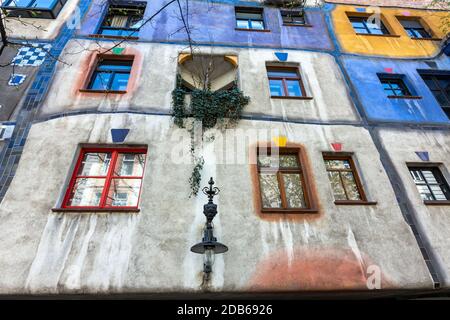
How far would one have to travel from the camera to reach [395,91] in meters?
9.18

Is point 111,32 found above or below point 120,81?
above

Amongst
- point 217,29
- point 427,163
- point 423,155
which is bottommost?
point 427,163

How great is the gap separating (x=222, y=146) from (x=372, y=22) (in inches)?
388

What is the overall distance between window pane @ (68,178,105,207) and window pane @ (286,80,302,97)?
6.31m

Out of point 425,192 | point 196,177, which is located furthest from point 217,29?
point 425,192

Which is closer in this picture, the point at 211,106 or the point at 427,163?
the point at 427,163

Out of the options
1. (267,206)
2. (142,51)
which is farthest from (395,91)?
(142,51)

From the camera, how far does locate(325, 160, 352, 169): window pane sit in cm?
709

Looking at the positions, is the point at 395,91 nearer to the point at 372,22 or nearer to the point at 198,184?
the point at 372,22

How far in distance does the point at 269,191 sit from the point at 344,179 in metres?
2.06

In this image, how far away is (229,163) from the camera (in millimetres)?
6719

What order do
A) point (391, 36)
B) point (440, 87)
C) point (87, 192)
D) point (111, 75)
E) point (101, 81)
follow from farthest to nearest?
point (391, 36) → point (440, 87) → point (111, 75) → point (101, 81) → point (87, 192)

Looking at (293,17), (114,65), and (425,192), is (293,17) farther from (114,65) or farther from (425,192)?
(425,192)

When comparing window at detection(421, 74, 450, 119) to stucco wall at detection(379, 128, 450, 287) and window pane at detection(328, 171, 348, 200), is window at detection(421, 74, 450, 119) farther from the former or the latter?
window pane at detection(328, 171, 348, 200)
